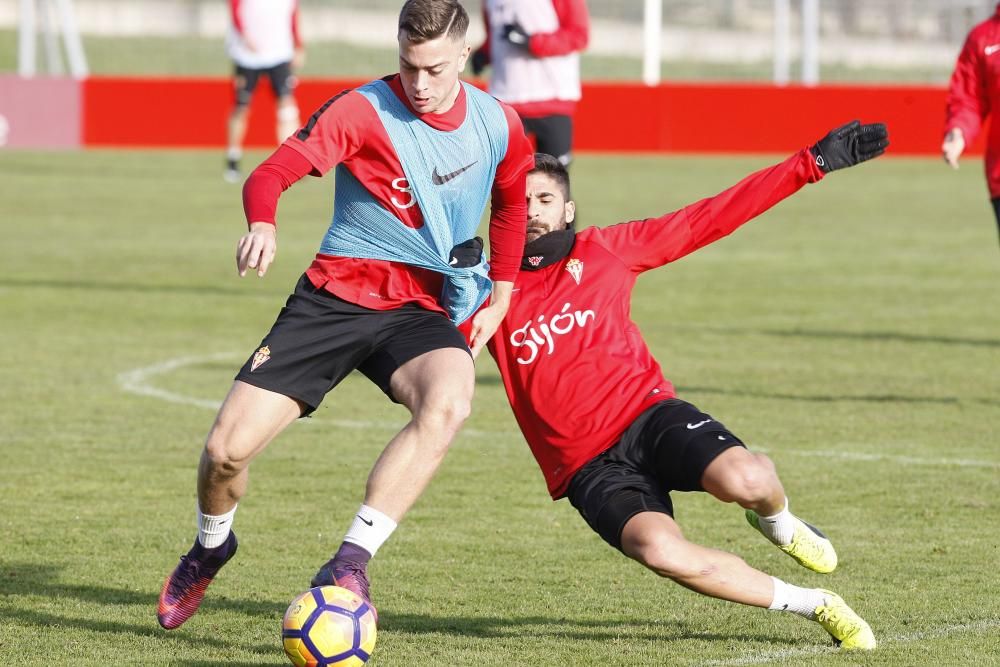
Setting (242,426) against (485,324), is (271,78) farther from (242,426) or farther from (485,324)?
(242,426)

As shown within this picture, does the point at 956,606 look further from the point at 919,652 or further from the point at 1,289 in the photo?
the point at 1,289

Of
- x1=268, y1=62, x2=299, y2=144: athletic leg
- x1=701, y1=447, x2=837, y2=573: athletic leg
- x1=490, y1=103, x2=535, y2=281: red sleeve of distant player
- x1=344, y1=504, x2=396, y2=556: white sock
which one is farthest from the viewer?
x1=268, y1=62, x2=299, y2=144: athletic leg

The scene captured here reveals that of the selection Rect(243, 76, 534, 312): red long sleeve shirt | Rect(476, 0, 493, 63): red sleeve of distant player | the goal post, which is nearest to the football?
Rect(243, 76, 534, 312): red long sleeve shirt

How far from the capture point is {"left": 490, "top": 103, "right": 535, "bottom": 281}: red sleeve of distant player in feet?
18.9

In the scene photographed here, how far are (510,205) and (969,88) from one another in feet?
15.2

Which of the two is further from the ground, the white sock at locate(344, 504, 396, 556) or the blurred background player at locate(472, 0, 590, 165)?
the white sock at locate(344, 504, 396, 556)

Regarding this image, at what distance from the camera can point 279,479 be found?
7965 millimetres

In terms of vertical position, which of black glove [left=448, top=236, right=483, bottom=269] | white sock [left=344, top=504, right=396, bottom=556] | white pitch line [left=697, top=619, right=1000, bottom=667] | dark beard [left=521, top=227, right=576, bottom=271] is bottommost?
white pitch line [left=697, top=619, right=1000, bottom=667]

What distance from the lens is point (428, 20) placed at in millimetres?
5270

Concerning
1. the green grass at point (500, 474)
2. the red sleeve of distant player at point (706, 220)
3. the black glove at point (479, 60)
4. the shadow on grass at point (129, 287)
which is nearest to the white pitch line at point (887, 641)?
the green grass at point (500, 474)

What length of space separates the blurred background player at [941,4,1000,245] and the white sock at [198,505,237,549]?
521cm

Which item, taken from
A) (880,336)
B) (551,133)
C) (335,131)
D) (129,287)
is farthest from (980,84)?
(129,287)

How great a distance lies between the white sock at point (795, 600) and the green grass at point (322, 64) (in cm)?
3132

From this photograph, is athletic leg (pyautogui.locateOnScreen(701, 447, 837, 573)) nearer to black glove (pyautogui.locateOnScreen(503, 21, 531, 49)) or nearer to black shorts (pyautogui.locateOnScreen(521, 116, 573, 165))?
black shorts (pyautogui.locateOnScreen(521, 116, 573, 165))
